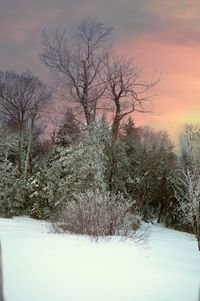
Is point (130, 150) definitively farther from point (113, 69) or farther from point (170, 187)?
point (113, 69)

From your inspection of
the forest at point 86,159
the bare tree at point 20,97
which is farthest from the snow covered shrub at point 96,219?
the bare tree at point 20,97

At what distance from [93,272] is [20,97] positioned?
32691 mm

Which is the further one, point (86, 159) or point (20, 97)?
point (20, 97)

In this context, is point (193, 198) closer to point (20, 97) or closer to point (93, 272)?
point (93, 272)

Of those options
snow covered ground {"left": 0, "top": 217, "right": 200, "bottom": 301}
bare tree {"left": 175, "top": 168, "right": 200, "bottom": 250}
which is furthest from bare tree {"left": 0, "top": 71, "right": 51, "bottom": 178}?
snow covered ground {"left": 0, "top": 217, "right": 200, "bottom": 301}

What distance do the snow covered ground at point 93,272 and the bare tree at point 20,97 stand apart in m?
28.1

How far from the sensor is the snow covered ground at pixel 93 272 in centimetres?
861

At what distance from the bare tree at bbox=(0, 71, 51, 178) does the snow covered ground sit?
2808 centimetres

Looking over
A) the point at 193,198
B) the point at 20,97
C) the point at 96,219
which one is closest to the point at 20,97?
the point at 20,97

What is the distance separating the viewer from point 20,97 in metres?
41.6

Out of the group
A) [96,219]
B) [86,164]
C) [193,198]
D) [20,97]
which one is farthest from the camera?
[20,97]

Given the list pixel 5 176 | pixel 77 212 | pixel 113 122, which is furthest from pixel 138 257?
pixel 5 176

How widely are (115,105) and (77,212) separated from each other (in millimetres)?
13899

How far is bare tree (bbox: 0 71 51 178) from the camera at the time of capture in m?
41.3
